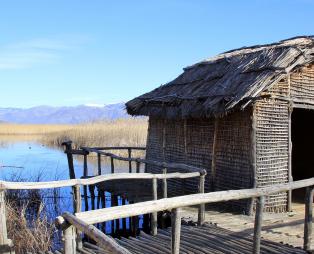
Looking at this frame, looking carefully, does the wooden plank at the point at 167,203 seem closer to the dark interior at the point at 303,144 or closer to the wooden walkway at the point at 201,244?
the wooden walkway at the point at 201,244

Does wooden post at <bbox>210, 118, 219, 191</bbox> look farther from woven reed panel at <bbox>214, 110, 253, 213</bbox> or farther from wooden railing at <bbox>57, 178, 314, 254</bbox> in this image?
wooden railing at <bbox>57, 178, 314, 254</bbox>

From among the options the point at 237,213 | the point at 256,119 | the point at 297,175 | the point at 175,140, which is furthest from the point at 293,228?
the point at 297,175

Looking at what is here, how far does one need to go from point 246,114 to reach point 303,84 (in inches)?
59.3

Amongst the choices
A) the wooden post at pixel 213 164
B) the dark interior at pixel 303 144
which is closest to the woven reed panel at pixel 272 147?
the wooden post at pixel 213 164

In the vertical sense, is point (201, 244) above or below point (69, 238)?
below

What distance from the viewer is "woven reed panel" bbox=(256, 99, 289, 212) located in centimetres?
972

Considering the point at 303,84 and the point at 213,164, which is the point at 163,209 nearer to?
A: the point at 213,164

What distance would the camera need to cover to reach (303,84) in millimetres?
10344

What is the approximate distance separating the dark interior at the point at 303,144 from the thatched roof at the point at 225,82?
282 cm

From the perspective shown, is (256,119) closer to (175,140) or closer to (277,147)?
(277,147)

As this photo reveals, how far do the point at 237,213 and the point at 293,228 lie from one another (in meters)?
1.55

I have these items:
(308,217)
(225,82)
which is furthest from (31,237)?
(225,82)

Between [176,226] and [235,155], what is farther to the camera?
[235,155]

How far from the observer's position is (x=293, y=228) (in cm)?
833
